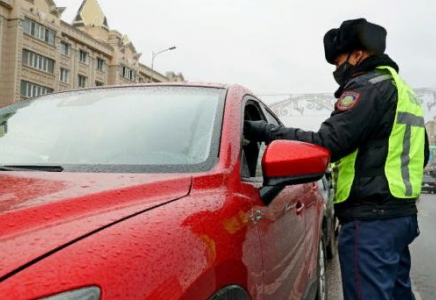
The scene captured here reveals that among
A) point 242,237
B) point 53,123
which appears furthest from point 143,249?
point 53,123

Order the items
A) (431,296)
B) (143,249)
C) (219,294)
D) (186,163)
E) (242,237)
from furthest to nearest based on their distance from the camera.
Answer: (431,296), (186,163), (242,237), (219,294), (143,249)

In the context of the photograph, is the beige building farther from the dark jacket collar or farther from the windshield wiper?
the dark jacket collar

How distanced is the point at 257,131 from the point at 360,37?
702 millimetres

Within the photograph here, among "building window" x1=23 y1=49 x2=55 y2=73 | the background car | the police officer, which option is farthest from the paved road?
"building window" x1=23 y1=49 x2=55 y2=73

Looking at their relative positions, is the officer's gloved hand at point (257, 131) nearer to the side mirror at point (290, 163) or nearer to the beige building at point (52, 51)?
the side mirror at point (290, 163)

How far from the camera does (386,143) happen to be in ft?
7.09

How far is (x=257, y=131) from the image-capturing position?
7.15 ft

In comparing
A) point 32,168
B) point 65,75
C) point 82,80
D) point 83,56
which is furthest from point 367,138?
point 83,56

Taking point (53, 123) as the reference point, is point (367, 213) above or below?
below

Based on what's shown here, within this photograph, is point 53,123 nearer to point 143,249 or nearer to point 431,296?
point 143,249

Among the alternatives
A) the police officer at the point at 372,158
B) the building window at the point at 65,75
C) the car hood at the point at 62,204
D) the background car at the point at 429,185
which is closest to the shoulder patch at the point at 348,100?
the police officer at the point at 372,158

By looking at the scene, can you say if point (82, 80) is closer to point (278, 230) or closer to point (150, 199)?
point (278, 230)

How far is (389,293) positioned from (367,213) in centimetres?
39

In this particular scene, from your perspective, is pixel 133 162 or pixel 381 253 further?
pixel 381 253
